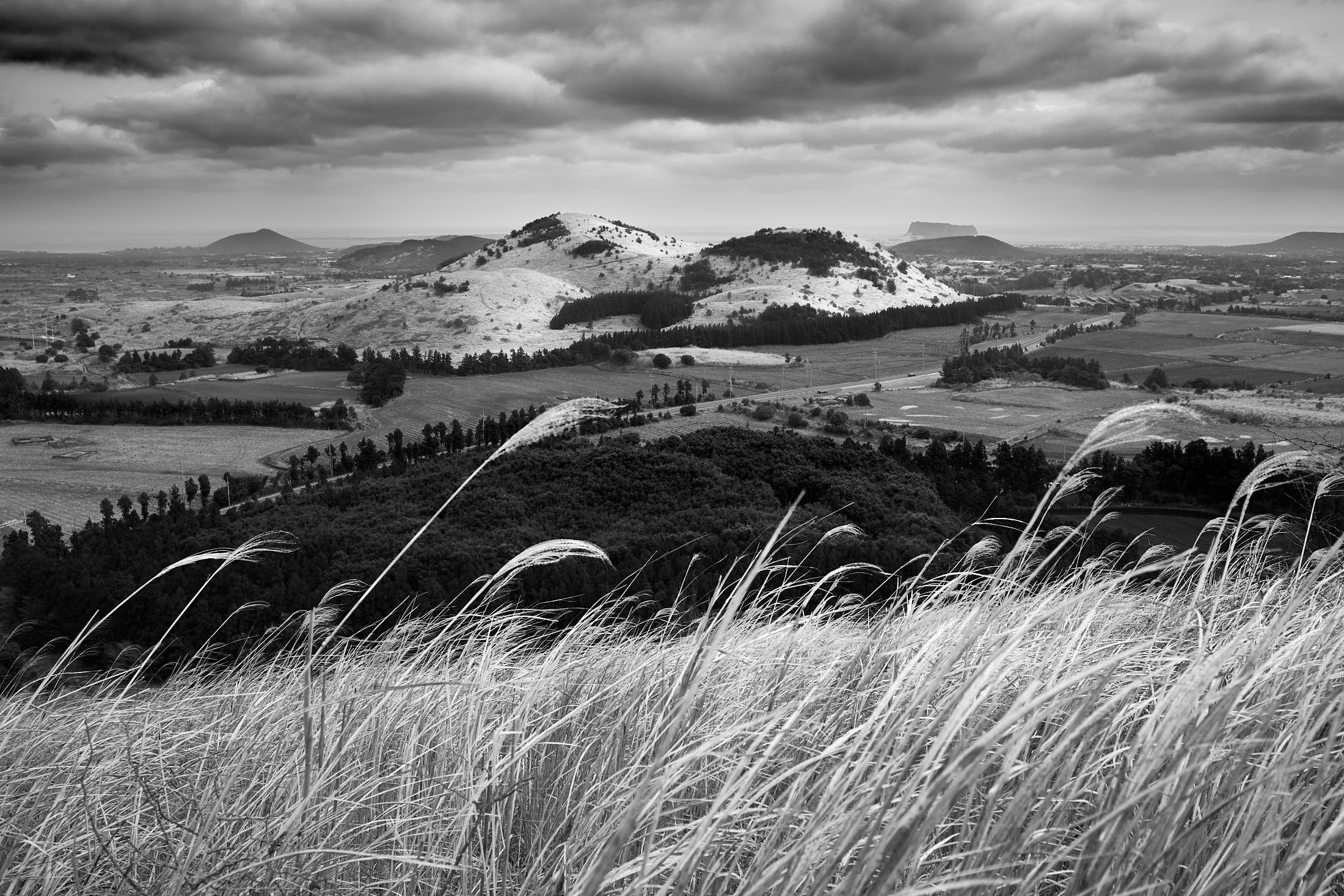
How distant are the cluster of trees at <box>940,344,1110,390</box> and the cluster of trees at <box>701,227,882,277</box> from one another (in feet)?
213

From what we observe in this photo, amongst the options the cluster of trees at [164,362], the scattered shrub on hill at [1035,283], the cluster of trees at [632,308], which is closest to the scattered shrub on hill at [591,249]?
the cluster of trees at [632,308]

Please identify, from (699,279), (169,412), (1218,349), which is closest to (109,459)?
(169,412)

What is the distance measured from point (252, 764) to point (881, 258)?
17662 centimetres

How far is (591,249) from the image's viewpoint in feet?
597

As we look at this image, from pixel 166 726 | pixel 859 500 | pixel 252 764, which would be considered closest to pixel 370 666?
pixel 166 726

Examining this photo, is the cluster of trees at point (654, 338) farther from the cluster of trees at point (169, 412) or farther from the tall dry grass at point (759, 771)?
the tall dry grass at point (759, 771)

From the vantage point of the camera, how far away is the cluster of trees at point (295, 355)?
339ft

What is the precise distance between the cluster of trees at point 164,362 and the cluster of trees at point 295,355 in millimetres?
3946

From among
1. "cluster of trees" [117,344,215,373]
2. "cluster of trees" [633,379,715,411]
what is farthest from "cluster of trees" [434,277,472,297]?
"cluster of trees" [633,379,715,411]

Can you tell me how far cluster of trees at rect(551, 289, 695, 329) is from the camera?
13662 cm

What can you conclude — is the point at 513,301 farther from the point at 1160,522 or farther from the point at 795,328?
the point at 1160,522

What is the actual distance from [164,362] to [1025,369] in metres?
92.4

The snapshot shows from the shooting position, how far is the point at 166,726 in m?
3.83

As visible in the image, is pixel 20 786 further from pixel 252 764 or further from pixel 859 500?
pixel 859 500
